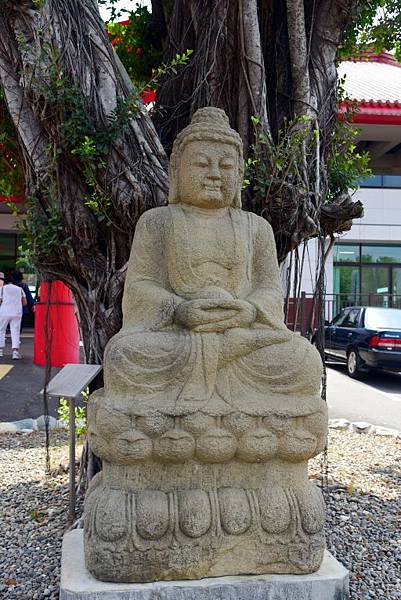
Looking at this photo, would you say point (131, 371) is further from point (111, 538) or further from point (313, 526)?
point (313, 526)

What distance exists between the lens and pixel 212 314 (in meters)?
2.56

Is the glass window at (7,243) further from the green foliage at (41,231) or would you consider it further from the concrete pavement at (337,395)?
the green foliage at (41,231)

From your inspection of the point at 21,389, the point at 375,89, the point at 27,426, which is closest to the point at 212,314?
the point at 27,426

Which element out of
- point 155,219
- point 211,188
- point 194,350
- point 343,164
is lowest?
point 194,350

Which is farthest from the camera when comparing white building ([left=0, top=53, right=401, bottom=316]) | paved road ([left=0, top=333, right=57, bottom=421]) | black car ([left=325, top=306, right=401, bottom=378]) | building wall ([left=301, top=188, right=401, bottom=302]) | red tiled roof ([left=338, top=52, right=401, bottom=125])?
building wall ([left=301, top=188, right=401, bottom=302])

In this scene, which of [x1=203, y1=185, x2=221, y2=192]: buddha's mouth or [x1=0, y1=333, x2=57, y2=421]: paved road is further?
[x1=0, y1=333, x2=57, y2=421]: paved road

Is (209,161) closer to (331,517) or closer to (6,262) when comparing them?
(331,517)

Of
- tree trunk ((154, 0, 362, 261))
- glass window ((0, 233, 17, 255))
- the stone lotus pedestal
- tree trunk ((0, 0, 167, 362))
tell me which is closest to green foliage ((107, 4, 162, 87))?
tree trunk ((154, 0, 362, 261))

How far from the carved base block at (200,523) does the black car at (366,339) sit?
709 centimetres

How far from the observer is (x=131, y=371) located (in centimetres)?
245

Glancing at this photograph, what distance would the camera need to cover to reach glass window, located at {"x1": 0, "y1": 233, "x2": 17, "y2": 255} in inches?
537

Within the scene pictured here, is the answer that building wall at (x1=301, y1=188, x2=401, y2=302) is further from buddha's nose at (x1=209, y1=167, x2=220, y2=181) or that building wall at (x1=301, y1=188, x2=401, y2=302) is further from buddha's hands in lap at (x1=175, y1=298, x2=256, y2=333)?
buddha's hands in lap at (x1=175, y1=298, x2=256, y2=333)

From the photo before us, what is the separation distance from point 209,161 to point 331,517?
2.45 m

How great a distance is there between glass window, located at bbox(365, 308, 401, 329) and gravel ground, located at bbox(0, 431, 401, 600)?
4369mm
